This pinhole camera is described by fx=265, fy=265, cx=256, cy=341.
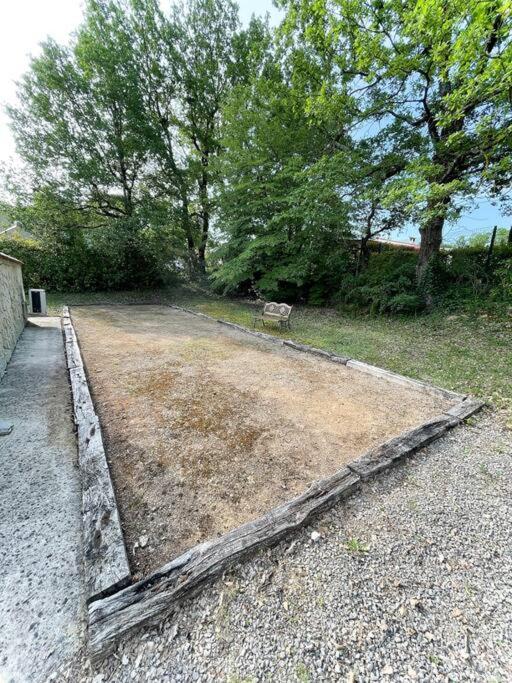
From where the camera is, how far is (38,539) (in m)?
1.56

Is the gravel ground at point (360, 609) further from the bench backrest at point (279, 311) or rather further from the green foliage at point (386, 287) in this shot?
the green foliage at point (386, 287)

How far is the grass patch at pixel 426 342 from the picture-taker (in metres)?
3.84

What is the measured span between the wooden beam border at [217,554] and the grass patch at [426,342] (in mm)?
1649

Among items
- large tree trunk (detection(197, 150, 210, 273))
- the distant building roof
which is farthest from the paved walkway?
large tree trunk (detection(197, 150, 210, 273))

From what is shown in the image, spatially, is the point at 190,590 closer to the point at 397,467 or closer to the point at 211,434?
the point at 211,434

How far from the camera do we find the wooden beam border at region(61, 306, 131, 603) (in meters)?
1.34

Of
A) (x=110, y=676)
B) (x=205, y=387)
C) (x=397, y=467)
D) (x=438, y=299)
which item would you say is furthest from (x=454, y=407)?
(x=438, y=299)

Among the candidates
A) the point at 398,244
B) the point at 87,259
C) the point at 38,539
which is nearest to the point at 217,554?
the point at 38,539

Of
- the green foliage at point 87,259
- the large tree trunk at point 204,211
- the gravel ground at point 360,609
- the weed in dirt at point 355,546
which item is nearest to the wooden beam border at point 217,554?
the gravel ground at point 360,609

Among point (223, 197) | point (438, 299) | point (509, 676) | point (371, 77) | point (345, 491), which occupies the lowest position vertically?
point (509, 676)

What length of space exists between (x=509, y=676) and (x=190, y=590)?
4.61 ft

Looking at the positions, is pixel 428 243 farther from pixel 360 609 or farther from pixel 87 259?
pixel 87 259

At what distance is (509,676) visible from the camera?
1095mm

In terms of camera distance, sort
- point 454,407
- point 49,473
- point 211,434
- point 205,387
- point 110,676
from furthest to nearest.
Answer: point 205,387 → point 454,407 → point 211,434 → point 49,473 → point 110,676
